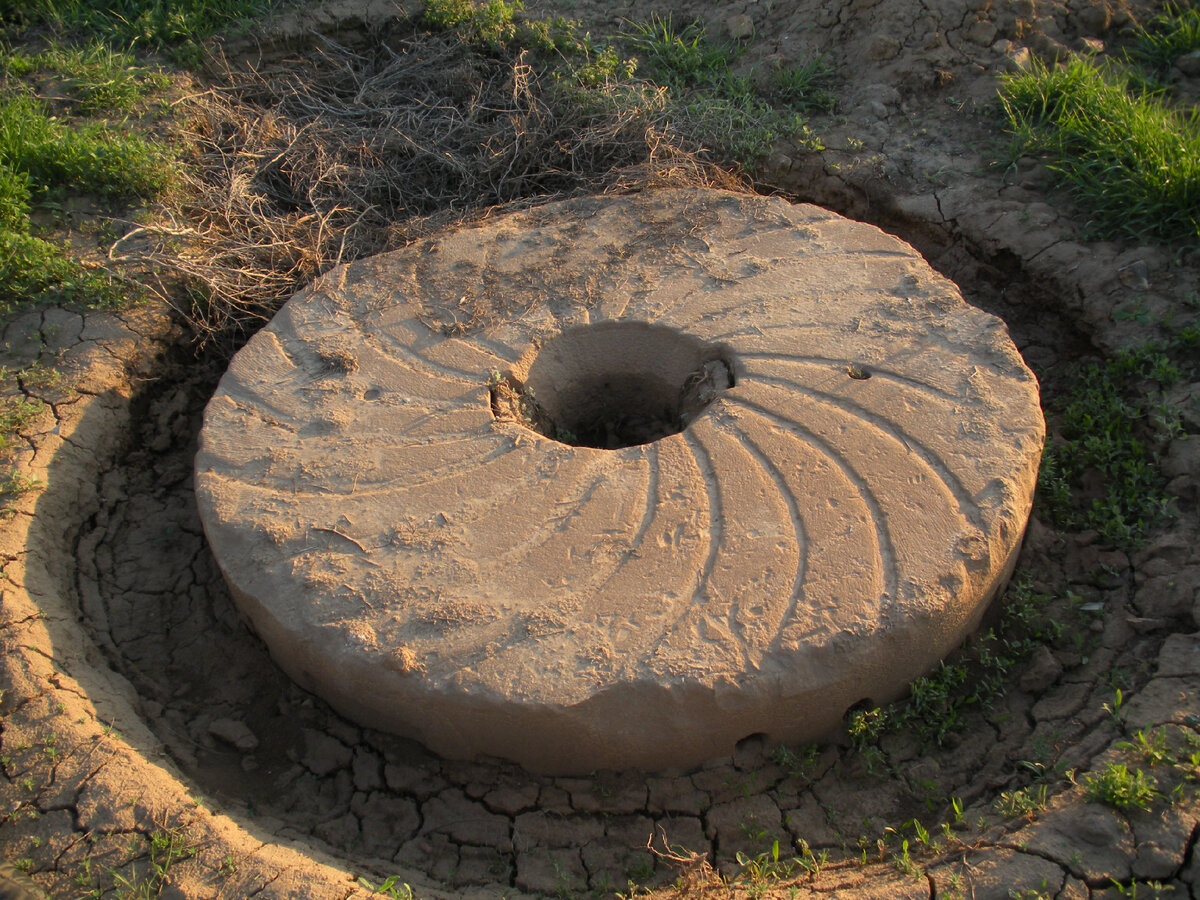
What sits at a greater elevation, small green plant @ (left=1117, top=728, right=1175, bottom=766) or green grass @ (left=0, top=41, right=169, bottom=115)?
small green plant @ (left=1117, top=728, right=1175, bottom=766)

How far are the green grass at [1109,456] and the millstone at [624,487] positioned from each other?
0.46 m

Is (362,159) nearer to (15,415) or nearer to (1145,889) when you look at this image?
(15,415)

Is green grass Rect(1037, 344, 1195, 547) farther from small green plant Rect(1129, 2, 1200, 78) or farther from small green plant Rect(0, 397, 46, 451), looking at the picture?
small green plant Rect(0, 397, 46, 451)

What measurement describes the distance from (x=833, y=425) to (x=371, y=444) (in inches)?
49.0

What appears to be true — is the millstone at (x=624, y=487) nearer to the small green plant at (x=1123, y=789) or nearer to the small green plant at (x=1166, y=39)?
the small green plant at (x=1123, y=789)

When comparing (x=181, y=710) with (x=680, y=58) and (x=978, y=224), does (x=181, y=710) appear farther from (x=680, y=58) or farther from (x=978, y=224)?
(x=680, y=58)

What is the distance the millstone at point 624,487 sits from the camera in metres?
1.88

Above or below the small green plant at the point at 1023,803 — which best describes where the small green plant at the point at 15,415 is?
below

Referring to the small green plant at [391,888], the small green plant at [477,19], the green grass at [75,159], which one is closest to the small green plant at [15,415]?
the green grass at [75,159]

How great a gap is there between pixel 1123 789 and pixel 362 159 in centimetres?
343

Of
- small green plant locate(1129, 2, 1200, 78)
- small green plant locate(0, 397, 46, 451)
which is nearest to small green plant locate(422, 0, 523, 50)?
small green plant locate(0, 397, 46, 451)

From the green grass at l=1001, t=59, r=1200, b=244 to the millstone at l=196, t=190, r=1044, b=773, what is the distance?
1004 mm

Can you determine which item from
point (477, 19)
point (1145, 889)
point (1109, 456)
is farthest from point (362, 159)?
point (1145, 889)

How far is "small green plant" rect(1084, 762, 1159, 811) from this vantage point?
174 centimetres
